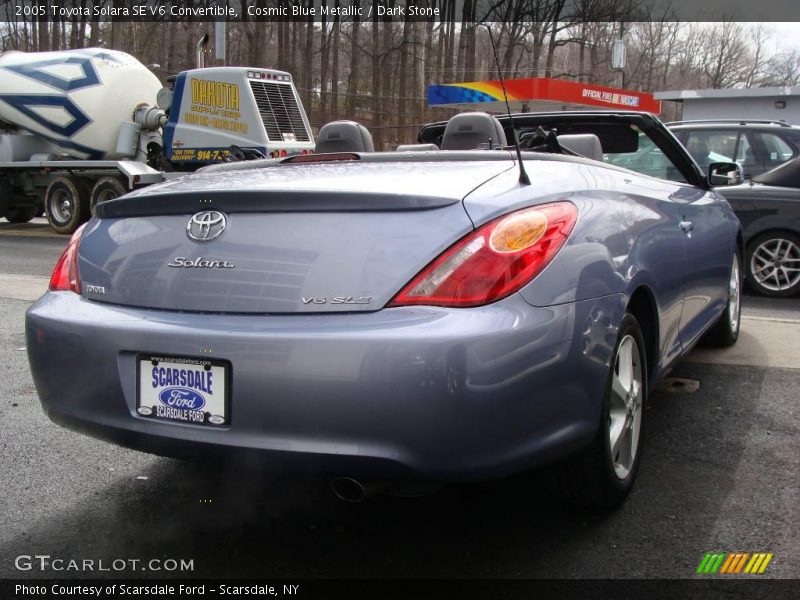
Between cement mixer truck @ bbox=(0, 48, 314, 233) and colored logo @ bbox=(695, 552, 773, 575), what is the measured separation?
40.8ft

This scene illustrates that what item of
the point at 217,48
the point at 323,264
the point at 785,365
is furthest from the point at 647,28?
the point at 323,264

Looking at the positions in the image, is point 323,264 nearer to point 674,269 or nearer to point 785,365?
point 674,269

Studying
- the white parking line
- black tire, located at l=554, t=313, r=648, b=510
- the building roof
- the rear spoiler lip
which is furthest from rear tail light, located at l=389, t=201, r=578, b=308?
the building roof

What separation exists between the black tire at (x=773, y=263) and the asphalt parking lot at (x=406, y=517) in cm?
393

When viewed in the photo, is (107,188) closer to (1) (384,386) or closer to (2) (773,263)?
(2) (773,263)

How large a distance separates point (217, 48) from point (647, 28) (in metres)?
32.9

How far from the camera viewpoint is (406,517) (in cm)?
297

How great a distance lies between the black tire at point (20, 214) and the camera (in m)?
17.1

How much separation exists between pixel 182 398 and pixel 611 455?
1392mm

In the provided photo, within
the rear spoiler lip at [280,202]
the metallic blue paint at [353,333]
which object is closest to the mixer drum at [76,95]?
the metallic blue paint at [353,333]

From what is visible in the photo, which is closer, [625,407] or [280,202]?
[280,202]

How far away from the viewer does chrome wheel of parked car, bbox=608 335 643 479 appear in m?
2.87

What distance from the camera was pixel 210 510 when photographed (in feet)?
9.94

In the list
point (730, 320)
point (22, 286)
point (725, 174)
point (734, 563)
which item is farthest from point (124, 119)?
point (734, 563)
